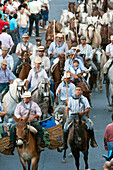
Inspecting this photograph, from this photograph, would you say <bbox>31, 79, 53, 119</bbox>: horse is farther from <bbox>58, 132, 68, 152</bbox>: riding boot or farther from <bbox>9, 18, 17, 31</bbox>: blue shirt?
<bbox>9, 18, 17, 31</bbox>: blue shirt

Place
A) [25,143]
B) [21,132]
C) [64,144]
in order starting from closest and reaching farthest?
[21,132], [25,143], [64,144]

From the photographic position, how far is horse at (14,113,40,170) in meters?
16.9

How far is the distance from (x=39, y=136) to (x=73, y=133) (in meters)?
0.95

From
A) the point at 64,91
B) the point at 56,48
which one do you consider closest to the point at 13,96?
the point at 64,91

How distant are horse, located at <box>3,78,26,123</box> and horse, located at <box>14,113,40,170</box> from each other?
2.39m

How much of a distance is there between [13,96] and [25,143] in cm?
304

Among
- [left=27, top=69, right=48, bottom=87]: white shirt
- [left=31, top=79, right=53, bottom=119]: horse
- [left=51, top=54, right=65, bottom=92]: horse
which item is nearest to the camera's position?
[left=31, top=79, right=53, bottom=119]: horse

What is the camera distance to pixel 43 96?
20047 millimetres

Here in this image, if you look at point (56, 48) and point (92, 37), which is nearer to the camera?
point (56, 48)

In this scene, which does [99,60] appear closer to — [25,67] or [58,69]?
[58,69]

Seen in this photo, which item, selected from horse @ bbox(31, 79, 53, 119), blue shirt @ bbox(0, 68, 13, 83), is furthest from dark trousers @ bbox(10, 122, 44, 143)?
blue shirt @ bbox(0, 68, 13, 83)

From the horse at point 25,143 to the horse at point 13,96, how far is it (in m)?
2.39

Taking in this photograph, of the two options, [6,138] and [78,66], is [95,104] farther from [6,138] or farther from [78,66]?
[6,138]

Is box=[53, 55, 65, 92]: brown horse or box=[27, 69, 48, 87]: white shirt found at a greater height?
box=[27, 69, 48, 87]: white shirt
